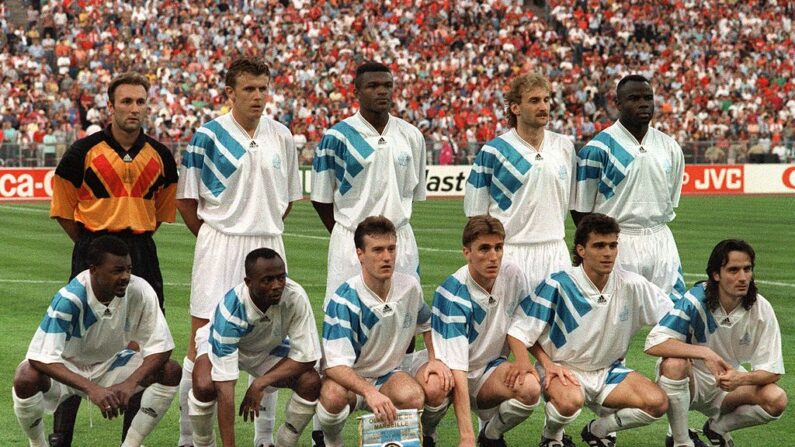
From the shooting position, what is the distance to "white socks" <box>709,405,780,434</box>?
20.4 feet

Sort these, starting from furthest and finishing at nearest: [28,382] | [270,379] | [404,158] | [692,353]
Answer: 1. [404,158]
2. [692,353]
3. [270,379]
4. [28,382]

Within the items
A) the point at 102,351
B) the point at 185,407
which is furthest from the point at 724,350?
the point at 102,351

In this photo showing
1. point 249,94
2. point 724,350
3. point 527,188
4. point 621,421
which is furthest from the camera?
point 527,188

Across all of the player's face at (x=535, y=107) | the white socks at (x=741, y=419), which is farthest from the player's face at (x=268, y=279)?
the white socks at (x=741, y=419)

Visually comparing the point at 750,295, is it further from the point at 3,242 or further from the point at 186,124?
the point at 186,124

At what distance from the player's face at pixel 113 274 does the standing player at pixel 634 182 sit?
2711 millimetres

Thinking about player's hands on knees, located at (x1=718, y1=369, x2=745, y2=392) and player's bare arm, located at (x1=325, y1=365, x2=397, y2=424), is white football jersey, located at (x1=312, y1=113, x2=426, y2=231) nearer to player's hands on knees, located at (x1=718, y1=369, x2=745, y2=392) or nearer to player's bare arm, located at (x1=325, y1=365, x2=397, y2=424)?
player's bare arm, located at (x1=325, y1=365, x2=397, y2=424)

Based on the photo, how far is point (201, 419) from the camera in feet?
19.7

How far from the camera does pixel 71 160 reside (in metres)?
6.53

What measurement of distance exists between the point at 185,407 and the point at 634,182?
2.86 meters

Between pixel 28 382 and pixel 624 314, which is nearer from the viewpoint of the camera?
pixel 28 382

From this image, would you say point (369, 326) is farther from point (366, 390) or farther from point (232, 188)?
point (232, 188)

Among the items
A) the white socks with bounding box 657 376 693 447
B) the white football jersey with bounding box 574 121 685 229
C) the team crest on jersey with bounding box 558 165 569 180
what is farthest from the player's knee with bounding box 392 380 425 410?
the white football jersey with bounding box 574 121 685 229

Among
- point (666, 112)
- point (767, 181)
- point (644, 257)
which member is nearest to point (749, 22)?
point (666, 112)
